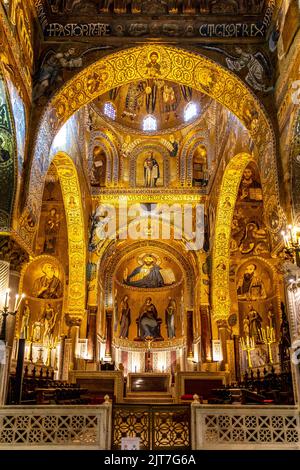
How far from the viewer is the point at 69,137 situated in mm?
16438

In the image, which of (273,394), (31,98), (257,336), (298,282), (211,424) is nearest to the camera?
(211,424)

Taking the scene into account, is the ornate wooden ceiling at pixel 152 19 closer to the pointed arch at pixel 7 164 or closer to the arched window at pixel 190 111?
the pointed arch at pixel 7 164

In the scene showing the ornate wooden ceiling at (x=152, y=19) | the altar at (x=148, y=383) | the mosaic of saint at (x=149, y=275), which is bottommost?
the altar at (x=148, y=383)

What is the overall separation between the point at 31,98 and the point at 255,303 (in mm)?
13047

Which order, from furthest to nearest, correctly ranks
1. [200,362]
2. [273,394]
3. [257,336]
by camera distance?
[200,362], [257,336], [273,394]

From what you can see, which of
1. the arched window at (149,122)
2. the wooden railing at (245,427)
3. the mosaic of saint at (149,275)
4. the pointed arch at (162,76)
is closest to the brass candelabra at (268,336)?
the mosaic of saint at (149,275)

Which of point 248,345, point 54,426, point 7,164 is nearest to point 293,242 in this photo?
point 54,426

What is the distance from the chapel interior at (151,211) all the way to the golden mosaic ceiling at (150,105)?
11cm

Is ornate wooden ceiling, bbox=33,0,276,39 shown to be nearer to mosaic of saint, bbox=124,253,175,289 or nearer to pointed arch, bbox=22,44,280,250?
pointed arch, bbox=22,44,280,250

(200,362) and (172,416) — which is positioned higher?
(200,362)

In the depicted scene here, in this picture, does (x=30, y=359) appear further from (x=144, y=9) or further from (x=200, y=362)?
(x=144, y=9)

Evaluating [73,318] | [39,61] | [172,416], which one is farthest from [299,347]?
[73,318]

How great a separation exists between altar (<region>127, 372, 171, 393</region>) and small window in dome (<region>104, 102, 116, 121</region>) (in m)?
13.2

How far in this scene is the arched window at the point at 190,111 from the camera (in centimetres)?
2266
